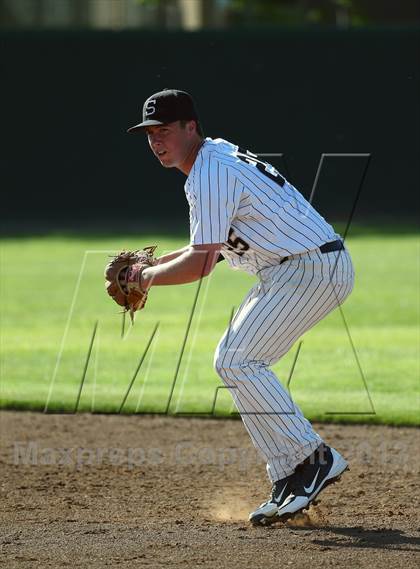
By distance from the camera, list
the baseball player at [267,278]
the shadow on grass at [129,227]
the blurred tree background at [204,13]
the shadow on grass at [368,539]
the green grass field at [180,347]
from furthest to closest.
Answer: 1. the blurred tree background at [204,13]
2. the shadow on grass at [129,227]
3. the green grass field at [180,347]
4. the baseball player at [267,278]
5. the shadow on grass at [368,539]

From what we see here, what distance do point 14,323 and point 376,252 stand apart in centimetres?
632

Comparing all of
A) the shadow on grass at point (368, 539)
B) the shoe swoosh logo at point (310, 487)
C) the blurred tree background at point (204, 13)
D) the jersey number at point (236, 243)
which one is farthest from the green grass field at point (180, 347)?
the blurred tree background at point (204, 13)

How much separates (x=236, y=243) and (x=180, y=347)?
5.18 metres

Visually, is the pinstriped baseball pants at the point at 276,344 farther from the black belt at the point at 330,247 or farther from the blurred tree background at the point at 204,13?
the blurred tree background at the point at 204,13

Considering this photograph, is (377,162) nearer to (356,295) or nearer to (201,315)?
(356,295)

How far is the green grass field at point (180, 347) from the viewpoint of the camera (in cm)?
834

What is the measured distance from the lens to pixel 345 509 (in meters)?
5.49

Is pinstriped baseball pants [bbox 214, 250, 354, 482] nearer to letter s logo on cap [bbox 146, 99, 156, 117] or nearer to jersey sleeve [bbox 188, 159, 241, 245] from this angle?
jersey sleeve [bbox 188, 159, 241, 245]

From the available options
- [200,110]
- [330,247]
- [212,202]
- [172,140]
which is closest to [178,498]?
[330,247]

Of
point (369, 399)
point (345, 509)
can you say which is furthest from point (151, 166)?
point (345, 509)

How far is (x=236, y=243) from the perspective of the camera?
5047mm

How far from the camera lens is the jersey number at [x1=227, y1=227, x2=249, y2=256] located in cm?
502

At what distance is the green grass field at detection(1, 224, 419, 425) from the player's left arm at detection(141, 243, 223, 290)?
221cm

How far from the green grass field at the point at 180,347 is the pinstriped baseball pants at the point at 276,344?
223 cm
